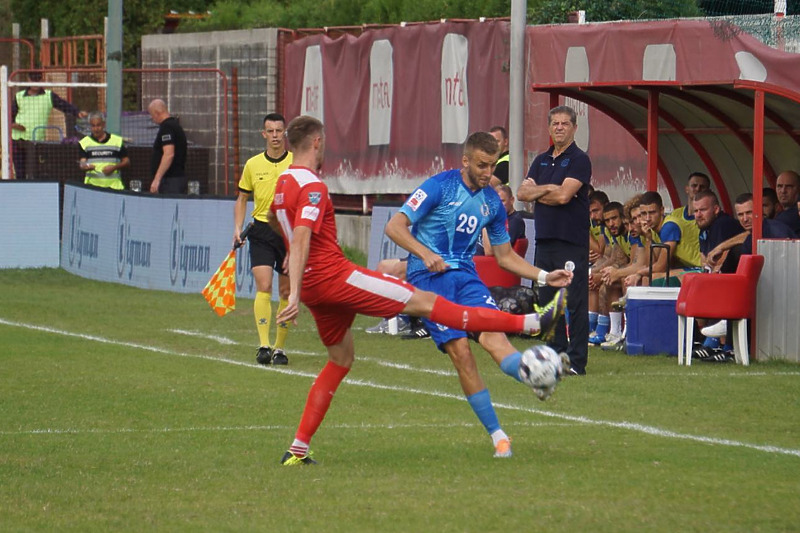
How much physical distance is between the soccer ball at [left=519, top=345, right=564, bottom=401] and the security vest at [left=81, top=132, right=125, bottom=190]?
15148mm

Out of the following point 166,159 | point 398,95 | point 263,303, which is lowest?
point 263,303

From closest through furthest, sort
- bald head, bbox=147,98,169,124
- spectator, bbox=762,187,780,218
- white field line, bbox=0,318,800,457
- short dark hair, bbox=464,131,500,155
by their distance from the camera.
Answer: short dark hair, bbox=464,131,500,155, white field line, bbox=0,318,800,457, spectator, bbox=762,187,780,218, bald head, bbox=147,98,169,124

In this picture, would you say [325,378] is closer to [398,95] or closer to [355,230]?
[398,95]

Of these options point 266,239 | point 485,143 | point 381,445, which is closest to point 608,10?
point 266,239

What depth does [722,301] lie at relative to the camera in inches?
522

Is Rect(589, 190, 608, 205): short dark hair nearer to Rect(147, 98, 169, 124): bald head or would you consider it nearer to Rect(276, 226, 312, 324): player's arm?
Rect(147, 98, 169, 124): bald head

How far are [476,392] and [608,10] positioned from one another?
543 inches

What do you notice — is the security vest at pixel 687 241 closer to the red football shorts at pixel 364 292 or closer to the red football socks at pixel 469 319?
the red football socks at pixel 469 319

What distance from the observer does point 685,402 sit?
36.1 ft

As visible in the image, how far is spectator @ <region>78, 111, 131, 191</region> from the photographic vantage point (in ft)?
74.1

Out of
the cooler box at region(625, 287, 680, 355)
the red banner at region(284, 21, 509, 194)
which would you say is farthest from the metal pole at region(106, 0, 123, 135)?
the cooler box at region(625, 287, 680, 355)

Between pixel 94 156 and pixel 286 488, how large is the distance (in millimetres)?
15611

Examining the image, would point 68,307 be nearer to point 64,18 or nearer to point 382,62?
point 382,62

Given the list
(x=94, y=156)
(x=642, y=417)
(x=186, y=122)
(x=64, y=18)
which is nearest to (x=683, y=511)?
(x=642, y=417)
